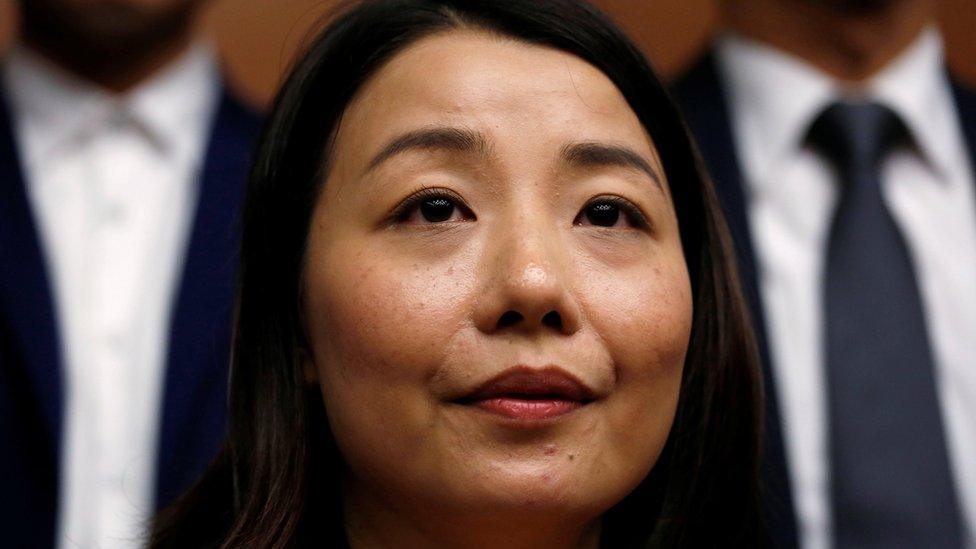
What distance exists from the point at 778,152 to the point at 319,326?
107 centimetres

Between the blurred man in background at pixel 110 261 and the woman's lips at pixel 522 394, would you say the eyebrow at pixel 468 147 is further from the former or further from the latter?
the blurred man in background at pixel 110 261

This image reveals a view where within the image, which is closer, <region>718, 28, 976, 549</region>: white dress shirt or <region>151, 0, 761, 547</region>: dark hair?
<region>151, 0, 761, 547</region>: dark hair

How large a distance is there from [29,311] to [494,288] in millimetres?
1056

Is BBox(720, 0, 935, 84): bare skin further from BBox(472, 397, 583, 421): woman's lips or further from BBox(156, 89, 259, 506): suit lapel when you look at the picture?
BBox(472, 397, 583, 421): woman's lips

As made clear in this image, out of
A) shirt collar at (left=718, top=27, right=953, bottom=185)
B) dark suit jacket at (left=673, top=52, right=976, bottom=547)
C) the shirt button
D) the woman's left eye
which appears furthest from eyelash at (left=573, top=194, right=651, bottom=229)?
the shirt button

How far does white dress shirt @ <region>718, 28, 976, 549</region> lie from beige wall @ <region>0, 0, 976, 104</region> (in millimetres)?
467

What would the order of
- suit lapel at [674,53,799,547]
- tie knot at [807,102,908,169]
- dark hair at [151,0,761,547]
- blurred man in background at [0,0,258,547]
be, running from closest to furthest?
dark hair at [151,0,761,547], suit lapel at [674,53,799,547], blurred man in background at [0,0,258,547], tie knot at [807,102,908,169]

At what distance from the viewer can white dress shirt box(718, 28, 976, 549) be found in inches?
84.0

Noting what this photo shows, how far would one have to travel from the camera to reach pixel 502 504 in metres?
1.40

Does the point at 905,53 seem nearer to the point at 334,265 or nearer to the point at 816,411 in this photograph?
the point at 816,411

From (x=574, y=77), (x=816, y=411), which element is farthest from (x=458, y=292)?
(x=816, y=411)

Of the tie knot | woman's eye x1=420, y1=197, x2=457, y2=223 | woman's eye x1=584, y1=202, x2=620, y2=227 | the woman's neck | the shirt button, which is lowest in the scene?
the woman's neck

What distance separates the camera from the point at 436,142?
4.95 feet

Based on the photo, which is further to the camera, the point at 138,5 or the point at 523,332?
the point at 138,5
